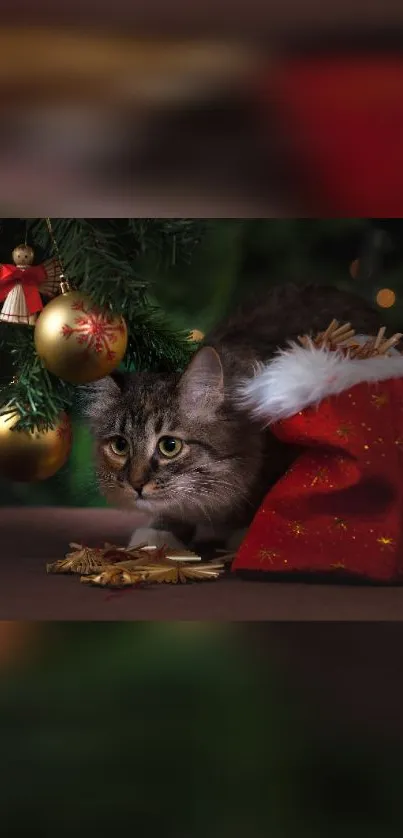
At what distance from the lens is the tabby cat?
76 cm

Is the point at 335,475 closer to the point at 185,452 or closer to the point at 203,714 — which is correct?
the point at 185,452

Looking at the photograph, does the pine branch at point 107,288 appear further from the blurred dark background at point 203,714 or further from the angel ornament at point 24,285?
the blurred dark background at point 203,714

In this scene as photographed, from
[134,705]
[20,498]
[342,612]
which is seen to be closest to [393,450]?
[342,612]

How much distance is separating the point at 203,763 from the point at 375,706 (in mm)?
85

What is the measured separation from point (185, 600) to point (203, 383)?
0.29 metres

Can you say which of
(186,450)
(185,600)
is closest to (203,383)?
(186,450)

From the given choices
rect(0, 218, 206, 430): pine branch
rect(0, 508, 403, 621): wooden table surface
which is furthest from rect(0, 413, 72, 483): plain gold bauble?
rect(0, 508, 403, 621): wooden table surface

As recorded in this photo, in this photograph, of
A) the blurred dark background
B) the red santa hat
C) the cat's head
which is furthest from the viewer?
the cat's head

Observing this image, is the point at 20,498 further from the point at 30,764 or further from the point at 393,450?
the point at 30,764

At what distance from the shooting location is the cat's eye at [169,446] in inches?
30.2

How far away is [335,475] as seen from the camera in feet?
2.17

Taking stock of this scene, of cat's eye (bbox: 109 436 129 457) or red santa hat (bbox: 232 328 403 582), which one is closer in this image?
red santa hat (bbox: 232 328 403 582)

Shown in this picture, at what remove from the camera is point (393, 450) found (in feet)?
2.18

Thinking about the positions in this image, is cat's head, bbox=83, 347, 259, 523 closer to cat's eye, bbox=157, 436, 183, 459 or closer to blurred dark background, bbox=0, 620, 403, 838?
cat's eye, bbox=157, 436, 183, 459
